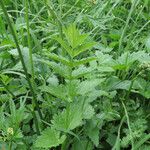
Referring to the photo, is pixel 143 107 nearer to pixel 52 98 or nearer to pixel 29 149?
pixel 52 98

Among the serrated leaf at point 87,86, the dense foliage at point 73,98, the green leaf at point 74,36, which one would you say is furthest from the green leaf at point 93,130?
the green leaf at point 74,36

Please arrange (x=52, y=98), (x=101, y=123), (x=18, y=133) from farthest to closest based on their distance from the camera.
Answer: (x=52, y=98)
(x=101, y=123)
(x=18, y=133)

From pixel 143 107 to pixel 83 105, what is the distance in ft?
1.00

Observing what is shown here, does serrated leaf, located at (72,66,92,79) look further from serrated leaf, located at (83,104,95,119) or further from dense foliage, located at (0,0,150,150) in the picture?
serrated leaf, located at (83,104,95,119)

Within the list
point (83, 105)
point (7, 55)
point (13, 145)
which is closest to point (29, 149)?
point (13, 145)

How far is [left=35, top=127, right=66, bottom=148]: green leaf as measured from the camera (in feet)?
3.34

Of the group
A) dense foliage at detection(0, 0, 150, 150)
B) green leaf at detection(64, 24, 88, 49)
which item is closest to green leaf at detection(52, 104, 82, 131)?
dense foliage at detection(0, 0, 150, 150)

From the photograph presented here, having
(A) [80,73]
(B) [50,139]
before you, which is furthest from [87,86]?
(B) [50,139]

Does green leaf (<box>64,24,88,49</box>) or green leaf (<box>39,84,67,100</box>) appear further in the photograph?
green leaf (<box>39,84,67,100</box>)

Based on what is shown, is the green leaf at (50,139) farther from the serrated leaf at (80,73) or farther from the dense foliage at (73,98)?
the serrated leaf at (80,73)

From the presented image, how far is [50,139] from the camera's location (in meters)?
1.04

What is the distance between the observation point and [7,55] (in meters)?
1.35

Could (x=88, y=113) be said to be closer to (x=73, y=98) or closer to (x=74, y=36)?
(x=73, y=98)

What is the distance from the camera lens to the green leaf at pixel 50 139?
1.02 metres
